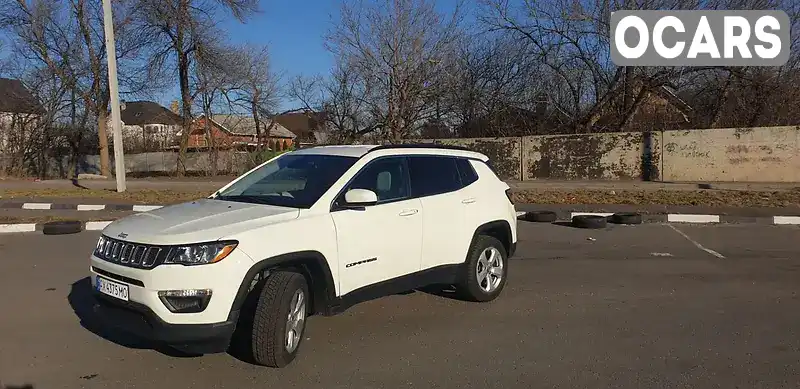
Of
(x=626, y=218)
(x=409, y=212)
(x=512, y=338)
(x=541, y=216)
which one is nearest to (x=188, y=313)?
(x=409, y=212)

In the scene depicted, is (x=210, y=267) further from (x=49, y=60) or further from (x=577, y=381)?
(x=49, y=60)

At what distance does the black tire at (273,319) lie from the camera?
3998mm

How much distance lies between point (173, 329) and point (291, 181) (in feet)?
5.44

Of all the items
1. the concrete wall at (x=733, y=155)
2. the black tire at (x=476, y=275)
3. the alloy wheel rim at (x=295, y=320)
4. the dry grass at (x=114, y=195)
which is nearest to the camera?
the alloy wheel rim at (x=295, y=320)

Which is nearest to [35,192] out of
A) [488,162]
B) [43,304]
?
[43,304]

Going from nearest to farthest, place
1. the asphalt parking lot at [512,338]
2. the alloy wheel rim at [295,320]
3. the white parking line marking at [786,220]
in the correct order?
the asphalt parking lot at [512,338] → the alloy wheel rim at [295,320] → the white parking line marking at [786,220]

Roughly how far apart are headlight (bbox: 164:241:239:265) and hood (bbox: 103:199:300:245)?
0.14 ft

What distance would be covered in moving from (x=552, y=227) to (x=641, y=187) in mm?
8192

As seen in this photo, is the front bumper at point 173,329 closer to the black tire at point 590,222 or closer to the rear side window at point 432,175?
the rear side window at point 432,175

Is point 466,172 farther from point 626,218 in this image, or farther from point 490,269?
point 626,218

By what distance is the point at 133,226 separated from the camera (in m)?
4.20

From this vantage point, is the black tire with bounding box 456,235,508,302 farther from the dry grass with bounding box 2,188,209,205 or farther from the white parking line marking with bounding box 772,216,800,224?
the dry grass with bounding box 2,188,209,205

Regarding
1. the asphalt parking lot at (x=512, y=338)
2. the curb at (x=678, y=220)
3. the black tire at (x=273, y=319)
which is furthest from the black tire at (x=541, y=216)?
the black tire at (x=273, y=319)

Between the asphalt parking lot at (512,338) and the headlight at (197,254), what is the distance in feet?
2.89
